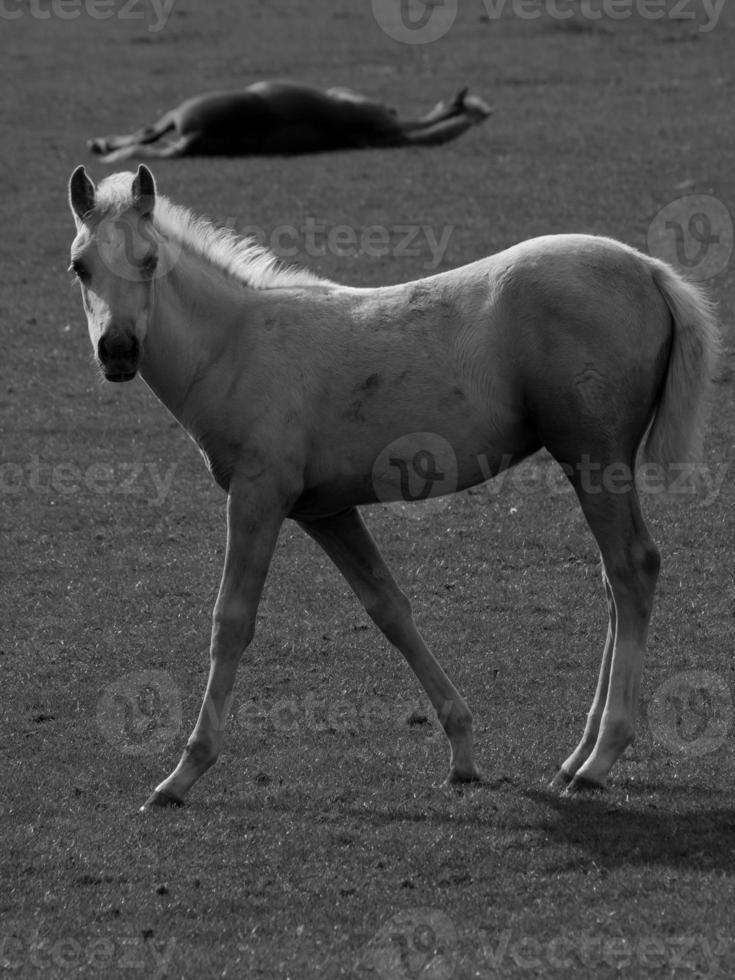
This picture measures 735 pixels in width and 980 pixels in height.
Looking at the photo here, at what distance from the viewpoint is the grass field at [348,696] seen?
6613 millimetres

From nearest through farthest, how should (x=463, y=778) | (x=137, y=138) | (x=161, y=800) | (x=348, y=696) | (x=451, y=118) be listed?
(x=161, y=800) → (x=463, y=778) → (x=348, y=696) → (x=137, y=138) → (x=451, y=118)

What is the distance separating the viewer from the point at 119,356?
24.6ft

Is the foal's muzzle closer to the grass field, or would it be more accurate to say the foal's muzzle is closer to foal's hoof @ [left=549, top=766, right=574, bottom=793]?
the grass field

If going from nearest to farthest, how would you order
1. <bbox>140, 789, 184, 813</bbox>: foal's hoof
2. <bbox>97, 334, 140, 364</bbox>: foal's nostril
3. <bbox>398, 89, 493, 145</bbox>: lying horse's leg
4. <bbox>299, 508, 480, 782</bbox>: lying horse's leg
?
1. <bbox>97, 334, 140, 364</bbox>: foal's nostril
2. <bbox>140, 789, 184, 813</bbox>: foal's hoof
3. <bbox>299, 508, 480, 782</bbox>: lying horse's leg
4. <bbox>398, 89, 493, 145</bbox>: lying horse's leg

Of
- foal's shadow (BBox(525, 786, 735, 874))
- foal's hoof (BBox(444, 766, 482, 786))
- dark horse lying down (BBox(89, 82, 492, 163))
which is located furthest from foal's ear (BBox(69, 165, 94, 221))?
dark horse lying down (BBox(89, 82, 492, 163))

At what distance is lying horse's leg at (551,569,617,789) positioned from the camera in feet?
26.3

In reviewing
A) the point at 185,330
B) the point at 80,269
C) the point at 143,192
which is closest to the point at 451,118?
the point at 185,330

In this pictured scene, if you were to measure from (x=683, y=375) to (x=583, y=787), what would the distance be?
1.98 metres

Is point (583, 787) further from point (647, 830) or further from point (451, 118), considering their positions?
point (451, 118)

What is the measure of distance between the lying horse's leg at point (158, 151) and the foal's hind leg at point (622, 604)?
1626cm

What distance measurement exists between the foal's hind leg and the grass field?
0.25 metres

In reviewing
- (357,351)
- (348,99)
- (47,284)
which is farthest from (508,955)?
(348,99)

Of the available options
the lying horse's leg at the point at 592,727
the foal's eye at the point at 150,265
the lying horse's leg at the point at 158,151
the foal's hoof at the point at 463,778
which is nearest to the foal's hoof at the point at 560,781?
the lying horse's leg at the point at 592,727

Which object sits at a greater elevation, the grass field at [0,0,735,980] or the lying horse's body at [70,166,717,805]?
the lying horse's body at [70,166,717,805]
